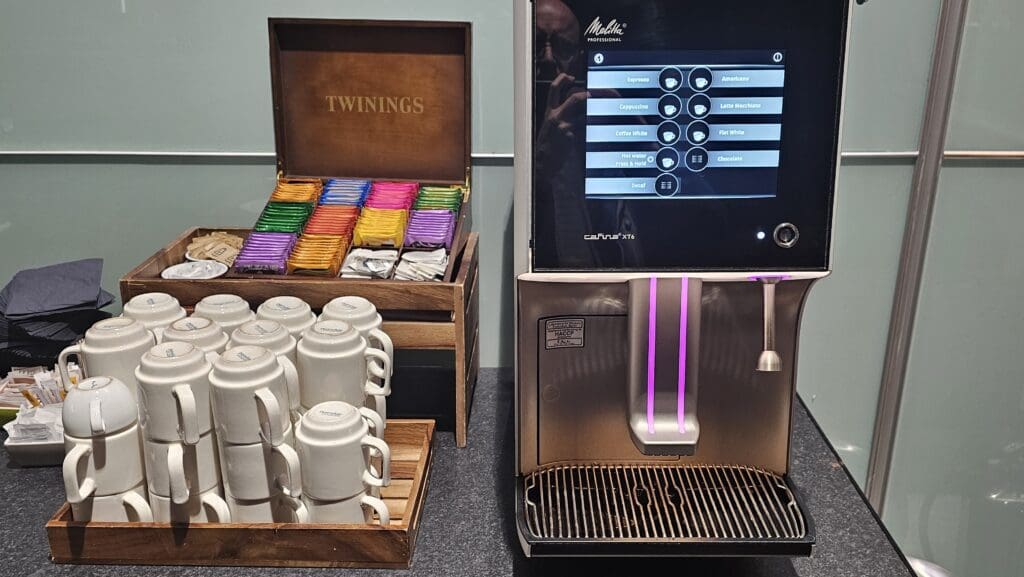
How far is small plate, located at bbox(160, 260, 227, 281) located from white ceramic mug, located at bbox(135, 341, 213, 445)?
33 cm

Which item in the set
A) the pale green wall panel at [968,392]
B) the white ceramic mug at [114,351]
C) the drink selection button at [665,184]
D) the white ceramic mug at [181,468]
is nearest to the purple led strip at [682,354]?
the drink selection button at [665,184]

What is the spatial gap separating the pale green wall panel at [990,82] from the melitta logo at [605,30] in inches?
37.3

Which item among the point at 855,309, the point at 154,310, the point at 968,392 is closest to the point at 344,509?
the point at 154,310

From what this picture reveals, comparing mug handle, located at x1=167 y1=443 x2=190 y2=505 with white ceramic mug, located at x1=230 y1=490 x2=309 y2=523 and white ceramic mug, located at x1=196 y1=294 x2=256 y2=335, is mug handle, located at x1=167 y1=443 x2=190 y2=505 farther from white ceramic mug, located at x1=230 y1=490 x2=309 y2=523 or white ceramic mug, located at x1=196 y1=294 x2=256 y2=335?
white ceramic mug, located at x1=196 y1=294 x2=256 y2=335

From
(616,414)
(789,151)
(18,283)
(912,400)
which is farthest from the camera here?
(912,400)

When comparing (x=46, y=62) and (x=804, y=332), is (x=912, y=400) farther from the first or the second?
(x=46, y=62)

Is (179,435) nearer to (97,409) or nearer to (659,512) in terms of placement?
(97,409)

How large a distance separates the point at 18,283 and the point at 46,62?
0.41m

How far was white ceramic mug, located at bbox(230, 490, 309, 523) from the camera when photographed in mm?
944

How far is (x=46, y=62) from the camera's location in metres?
1.46

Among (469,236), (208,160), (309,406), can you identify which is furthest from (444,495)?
(208,160)

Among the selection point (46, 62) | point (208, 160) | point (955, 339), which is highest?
point (46, 62)

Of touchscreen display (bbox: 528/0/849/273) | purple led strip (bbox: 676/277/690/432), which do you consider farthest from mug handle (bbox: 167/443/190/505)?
purple led strip (bbox: 676/277/690/432)

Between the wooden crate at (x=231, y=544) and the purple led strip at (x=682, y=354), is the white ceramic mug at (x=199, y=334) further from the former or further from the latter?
the purple led strip at (x=682, y=354)
